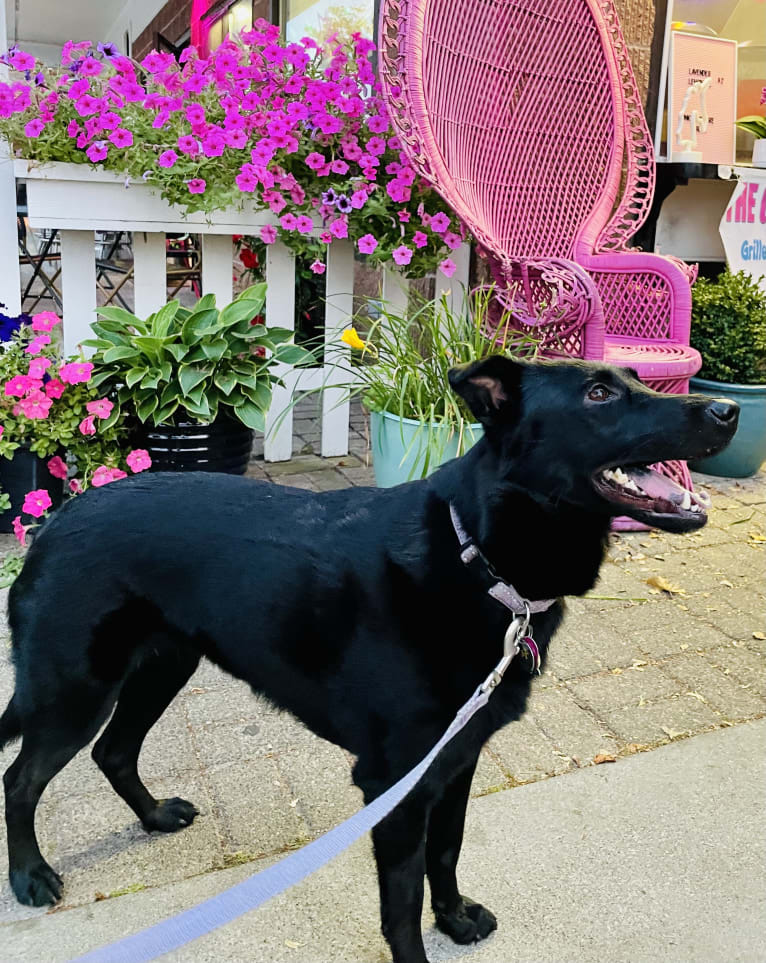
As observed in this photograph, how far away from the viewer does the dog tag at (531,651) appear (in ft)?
5.31

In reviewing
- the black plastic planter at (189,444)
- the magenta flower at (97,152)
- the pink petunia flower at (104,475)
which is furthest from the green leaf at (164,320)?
the magenta flower at (97,152)

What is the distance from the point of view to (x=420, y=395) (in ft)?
11.7

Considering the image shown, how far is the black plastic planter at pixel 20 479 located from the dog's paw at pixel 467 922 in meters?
2.47

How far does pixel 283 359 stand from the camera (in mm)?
3785

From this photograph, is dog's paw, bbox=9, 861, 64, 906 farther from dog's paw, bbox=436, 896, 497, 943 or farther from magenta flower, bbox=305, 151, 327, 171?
magenta flower, bbox=305, 151, 327, 171

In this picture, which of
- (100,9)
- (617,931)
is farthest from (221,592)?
(100,9)

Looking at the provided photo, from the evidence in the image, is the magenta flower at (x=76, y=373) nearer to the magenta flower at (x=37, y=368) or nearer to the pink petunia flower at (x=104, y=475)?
the magenta flower at (x=37, y=368)

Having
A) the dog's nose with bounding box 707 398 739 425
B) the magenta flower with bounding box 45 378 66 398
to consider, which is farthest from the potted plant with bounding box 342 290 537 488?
the dog's nose with bounding box 707 398 739 425

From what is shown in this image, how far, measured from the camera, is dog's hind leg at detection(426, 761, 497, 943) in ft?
6.03

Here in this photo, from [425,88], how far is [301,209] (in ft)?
2.52

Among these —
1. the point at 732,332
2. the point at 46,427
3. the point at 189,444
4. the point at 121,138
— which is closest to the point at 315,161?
the point at 121,138

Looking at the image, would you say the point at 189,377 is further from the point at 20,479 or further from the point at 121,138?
the point at 121,138

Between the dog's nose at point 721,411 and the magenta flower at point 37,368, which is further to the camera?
the magenta flower at point 37,368

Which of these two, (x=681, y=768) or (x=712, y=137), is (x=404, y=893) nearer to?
(x=681, y=768)
